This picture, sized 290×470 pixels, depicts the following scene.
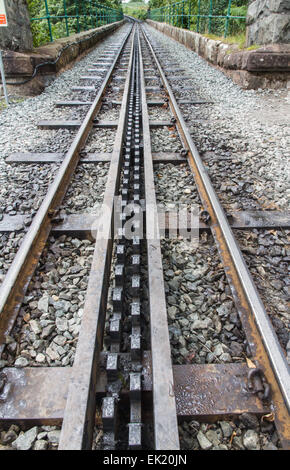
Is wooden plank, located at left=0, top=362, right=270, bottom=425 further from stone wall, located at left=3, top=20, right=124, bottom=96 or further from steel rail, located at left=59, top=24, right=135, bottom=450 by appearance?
stone wall, located at left=3, top=20, right=124, bottom=96

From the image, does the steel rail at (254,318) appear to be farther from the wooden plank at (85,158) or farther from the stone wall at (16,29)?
the stone wall at (16,29)

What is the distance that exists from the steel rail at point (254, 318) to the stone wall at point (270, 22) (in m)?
5.74

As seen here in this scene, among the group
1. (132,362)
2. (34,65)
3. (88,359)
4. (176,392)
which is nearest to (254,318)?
(176,392)

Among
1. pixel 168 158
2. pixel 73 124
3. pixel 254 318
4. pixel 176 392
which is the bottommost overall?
pixel 176 392

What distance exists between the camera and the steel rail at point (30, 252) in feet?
6.25

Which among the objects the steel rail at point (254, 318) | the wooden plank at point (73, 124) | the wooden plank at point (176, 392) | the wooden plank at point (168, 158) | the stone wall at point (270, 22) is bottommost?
the wooden plank at point (176, 392)

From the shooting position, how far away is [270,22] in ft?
22.5

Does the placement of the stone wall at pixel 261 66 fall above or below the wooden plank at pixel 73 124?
above

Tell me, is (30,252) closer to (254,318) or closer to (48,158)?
(254,318)

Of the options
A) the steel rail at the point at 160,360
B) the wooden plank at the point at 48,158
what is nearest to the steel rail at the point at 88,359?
the steel rail at the point at 160,360

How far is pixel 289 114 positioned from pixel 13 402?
227 inches

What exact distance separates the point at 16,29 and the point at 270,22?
5196mm
